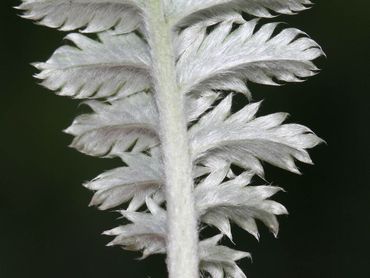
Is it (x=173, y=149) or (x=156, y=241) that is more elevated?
(x=173, y=149)

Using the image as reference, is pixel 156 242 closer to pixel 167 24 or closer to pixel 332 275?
pixel 167 24

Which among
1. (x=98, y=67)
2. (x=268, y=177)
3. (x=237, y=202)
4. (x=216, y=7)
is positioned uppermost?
(x=268, y=177)

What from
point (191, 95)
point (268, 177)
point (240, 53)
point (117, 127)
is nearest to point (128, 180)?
point (117, 127)

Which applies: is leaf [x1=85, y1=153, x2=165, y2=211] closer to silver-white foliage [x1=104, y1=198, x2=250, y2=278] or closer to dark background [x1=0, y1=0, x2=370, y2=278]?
silver-white foliage [x1=104, y1=198, x2=250, y2=278]

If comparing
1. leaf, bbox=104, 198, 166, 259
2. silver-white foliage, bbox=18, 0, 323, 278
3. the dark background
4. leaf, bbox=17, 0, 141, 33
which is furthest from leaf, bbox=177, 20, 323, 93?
the dark background

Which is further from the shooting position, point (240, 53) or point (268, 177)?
point (268, 177)

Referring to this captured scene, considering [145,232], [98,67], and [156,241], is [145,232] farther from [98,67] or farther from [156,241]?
[98,67]

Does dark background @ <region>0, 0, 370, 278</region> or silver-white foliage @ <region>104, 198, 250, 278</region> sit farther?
dark background @ <region>0, 0, 370, 278</region>
